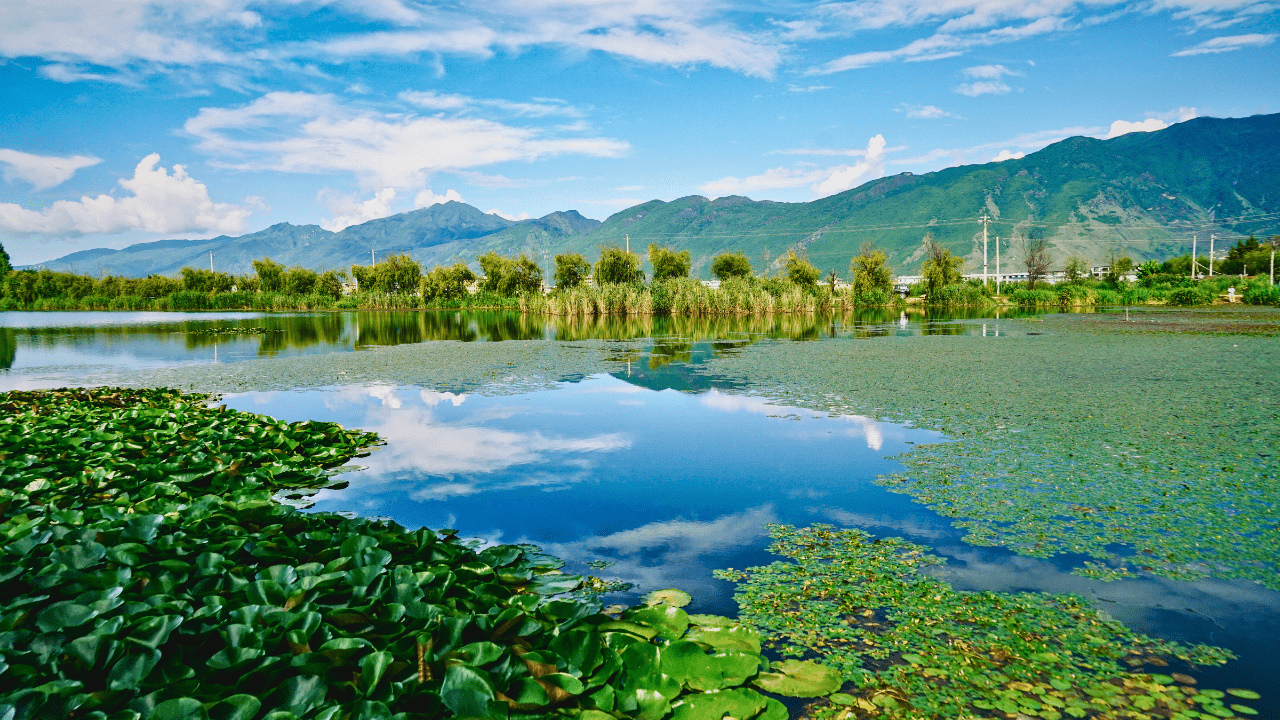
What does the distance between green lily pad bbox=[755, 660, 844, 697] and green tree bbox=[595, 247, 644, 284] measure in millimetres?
39972

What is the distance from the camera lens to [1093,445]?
651 centimetres

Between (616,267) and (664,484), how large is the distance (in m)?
38.0

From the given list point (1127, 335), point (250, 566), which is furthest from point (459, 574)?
point (1127, 335)

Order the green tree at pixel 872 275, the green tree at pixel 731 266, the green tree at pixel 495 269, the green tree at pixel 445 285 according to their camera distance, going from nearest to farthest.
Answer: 1. the green tree at pixel 872 275
2. the green tree at pixel 731 266
3. the green tree at pixel 495 269
4. the green tree at pixel 445 285

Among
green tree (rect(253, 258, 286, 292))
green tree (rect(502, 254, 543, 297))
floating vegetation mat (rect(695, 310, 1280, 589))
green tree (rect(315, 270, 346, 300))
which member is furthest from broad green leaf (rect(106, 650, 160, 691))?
green tree (rect(253, 258, 286, 292))

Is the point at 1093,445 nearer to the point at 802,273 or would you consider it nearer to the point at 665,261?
the point at 802,273

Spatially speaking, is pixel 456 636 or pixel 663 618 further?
pixel 663 618

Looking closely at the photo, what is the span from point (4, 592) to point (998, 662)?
426 cm

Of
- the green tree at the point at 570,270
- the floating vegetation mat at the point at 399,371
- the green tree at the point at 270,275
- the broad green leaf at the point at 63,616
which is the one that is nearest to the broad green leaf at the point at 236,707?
the broad green leaf at the point at 63,616

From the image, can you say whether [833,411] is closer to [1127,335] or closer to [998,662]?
[998,662]

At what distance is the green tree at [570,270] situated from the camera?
4884 cm

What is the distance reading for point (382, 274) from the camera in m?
65.1

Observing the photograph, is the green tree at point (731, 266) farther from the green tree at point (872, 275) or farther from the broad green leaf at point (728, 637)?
the broad green leaf at point (728, 637)

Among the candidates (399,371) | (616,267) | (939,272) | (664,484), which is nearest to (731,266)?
(616,267)
